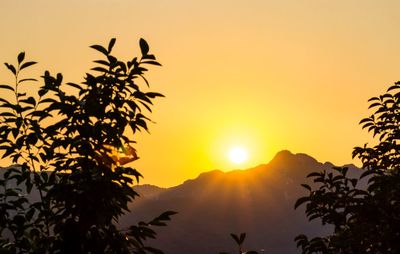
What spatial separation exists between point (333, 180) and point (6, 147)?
22.6ft

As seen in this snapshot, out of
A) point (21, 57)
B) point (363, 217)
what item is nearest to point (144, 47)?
point (21, 57)

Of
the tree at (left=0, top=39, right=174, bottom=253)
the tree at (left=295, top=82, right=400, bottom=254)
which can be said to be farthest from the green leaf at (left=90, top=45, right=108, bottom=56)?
the tree at (left=295, top=82, right=400, bottom=254)

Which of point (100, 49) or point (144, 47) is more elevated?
point (144, 47)

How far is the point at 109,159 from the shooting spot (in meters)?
8.55

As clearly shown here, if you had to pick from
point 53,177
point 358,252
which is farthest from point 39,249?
point 358,252

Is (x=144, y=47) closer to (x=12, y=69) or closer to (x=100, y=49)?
(x=100, y=49)

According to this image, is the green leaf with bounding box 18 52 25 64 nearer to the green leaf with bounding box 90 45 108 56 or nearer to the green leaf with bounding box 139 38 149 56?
the green leaf with bounding box 90 45 108 56

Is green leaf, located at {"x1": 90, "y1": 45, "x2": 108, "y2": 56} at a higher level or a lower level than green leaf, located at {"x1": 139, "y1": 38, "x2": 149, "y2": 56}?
lower

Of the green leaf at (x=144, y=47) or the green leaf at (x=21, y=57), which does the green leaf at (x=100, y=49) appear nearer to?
the green leaf at (x=144, y=47)

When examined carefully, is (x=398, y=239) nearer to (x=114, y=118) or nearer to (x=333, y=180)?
(x=333, y=180)

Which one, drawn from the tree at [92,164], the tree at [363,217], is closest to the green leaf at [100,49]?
the tree at [92,164]

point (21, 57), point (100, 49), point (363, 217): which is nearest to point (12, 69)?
point (21, 57)

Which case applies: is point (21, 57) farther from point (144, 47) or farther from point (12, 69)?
point (144, 47)

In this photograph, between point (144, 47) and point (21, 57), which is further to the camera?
point (21, 57)
